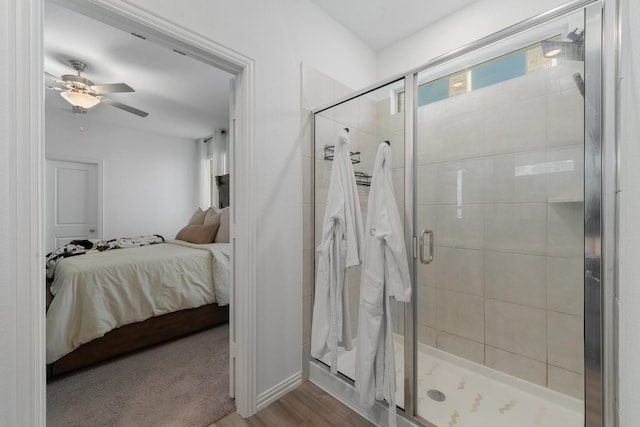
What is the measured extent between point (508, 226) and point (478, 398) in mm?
1089

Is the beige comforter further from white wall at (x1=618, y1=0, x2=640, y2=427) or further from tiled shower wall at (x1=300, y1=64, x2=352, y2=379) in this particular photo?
white wall at (x1=618, y1=0, x2=640, y2=427)

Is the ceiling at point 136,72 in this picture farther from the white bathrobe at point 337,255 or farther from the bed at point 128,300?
the white bathrobe at point 337,255

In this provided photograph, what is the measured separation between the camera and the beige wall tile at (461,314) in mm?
1899

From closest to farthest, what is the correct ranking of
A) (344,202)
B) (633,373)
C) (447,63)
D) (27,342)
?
1. (633,373)
2. (27,342)
3. (447,63)
4. (344,202)

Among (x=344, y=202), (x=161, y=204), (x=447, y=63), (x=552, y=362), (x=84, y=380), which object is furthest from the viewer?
(x=161, y=204)

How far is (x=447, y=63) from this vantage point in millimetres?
1308

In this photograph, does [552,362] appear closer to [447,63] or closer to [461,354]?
[461,354]

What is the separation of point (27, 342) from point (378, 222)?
1410 millimetres

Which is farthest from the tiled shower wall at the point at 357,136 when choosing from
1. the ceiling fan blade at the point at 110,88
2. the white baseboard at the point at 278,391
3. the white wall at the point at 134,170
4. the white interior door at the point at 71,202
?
the white interior door at the point at 71,202

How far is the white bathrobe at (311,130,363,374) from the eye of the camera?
1.51 metres

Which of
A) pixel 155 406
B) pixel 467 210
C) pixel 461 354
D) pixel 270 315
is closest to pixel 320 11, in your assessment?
pixel 467 210

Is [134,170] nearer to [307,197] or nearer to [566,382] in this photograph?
[307,197]

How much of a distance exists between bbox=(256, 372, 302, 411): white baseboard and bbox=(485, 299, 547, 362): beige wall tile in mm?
1334

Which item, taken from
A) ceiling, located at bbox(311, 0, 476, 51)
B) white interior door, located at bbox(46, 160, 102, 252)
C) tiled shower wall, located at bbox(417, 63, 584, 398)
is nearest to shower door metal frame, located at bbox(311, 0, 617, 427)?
tiled shower wall, located at bbox(417, 63, 584, 398)
